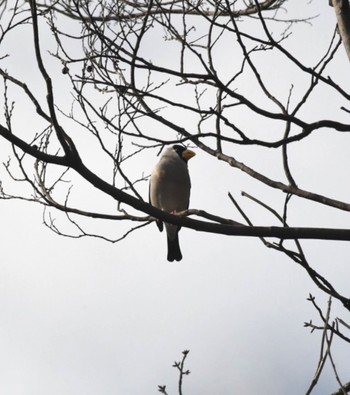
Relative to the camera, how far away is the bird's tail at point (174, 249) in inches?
277

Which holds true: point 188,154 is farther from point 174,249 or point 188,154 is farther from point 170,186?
point 174,249

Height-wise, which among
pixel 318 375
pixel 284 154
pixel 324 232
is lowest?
pixel 318 375

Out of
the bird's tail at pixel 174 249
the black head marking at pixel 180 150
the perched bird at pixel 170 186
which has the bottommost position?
the bird's tail at pixel 174 249

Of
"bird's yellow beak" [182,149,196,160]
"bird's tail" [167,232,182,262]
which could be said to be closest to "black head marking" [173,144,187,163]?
"bird's yellow beak" [182,149,196,160]

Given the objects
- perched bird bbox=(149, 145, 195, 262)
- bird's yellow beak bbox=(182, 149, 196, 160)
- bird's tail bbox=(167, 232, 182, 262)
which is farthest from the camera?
bird's yellow beak bbox=(182, 149, 196, 160)

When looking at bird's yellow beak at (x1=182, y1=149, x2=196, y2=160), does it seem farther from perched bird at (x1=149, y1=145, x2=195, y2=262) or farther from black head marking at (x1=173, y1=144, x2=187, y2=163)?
perched bird at (x1=149, y1=145, x2=195, y2=262)

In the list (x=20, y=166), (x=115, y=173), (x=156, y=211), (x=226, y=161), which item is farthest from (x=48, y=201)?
(x=156, y=211)

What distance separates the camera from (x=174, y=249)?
705 cm

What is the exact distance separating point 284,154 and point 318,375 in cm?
109

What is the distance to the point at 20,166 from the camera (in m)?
4.10

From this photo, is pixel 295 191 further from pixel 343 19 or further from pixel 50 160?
pixel 50 160

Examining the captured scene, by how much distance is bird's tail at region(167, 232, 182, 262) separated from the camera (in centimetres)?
704

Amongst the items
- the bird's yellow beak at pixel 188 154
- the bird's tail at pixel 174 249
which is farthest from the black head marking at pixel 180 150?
the bird's tail at pixel 174 249

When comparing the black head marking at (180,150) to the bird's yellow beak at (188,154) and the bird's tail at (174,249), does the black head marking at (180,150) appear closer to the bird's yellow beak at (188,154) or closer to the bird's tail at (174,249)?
the bird's yellow beak at (188,154)
